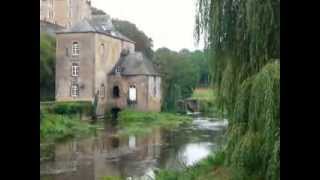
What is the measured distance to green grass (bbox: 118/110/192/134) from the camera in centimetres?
1105

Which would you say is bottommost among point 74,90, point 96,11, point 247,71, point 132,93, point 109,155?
point 109,155

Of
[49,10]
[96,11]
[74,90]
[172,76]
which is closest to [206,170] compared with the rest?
[172,76]

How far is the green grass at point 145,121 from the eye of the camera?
36.2 ft

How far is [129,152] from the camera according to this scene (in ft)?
30.6

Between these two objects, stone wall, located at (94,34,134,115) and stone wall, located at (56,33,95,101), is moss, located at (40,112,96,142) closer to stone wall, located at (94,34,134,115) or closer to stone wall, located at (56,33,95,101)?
stone wall, located at (56,33,95,101)

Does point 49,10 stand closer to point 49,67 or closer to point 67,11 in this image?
point 67,11

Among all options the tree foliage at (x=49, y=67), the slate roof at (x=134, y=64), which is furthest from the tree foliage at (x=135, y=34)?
the tree foliage at (x=49, y=67)

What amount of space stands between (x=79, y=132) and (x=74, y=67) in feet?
15.6

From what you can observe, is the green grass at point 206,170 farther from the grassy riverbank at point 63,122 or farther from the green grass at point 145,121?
the grassy riverbank at point 63,122

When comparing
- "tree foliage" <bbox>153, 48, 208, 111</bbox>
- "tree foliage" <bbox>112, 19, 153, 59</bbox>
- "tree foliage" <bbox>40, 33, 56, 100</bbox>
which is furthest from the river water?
Result: "tree foliage" <bbox>112, 19, 153, 59</bbox>

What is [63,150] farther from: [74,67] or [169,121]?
[74,67]

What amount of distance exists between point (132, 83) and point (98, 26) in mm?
2357
